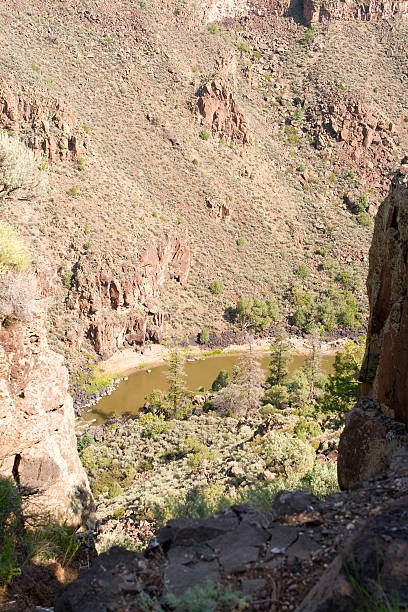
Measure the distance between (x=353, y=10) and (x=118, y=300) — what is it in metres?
82.7

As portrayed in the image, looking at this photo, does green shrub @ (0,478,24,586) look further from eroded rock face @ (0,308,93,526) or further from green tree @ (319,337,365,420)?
green tree @ (319,337,365,420)

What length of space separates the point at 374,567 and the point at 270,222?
53916 mm

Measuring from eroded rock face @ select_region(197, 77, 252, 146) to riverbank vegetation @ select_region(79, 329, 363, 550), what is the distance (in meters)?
37.6

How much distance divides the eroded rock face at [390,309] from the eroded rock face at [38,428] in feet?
22.3

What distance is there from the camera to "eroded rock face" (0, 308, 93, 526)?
8750 millimetres

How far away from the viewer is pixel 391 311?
749 centimetres

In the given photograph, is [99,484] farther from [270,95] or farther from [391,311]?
[270,95]

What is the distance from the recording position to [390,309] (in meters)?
7.95

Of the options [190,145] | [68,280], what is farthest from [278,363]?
[190,145]

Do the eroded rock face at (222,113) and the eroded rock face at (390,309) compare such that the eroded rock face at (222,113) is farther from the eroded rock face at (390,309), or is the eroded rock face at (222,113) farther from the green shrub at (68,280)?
the eroded rock face at (390,309)

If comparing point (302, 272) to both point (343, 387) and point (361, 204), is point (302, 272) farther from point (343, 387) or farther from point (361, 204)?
point (343, 387)

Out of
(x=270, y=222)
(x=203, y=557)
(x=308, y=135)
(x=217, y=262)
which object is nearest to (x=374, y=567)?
(x=203, y=557)

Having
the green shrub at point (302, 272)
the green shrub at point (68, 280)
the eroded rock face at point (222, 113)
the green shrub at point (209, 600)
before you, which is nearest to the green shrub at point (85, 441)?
the green shrub at point (68, 280)

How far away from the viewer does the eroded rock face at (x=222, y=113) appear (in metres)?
59.7
